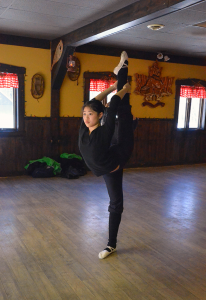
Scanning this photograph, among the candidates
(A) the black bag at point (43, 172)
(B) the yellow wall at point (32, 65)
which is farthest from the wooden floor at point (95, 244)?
(B) the yellow wall at point (32, 65)

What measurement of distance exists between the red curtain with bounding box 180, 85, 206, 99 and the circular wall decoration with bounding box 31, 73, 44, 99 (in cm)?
365

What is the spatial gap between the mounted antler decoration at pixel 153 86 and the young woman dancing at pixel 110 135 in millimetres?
4871

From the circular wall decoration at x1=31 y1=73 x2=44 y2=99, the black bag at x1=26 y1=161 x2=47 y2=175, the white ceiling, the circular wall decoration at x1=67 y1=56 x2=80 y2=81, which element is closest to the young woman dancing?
the white ceiling

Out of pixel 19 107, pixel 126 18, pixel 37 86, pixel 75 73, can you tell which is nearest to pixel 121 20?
pixel 126 18

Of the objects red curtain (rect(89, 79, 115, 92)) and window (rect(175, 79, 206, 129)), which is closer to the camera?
red curtain (rect(89, 79, 115, 92))

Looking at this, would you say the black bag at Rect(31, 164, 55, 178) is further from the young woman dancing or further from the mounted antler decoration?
the young woman dancing

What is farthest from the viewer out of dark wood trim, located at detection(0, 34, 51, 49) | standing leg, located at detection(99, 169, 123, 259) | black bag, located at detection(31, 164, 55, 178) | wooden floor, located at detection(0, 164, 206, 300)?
black bag, located at detection(31, 164, 55, 178)

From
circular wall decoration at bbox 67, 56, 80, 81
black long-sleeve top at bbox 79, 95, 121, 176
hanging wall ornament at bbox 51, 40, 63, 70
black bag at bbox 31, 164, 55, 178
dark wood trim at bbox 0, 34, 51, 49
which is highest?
dark wood trim at bbox 0, 34, 51, 49

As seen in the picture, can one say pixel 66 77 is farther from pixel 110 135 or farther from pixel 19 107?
pixel 110 135

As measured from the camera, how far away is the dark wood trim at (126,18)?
133 inches

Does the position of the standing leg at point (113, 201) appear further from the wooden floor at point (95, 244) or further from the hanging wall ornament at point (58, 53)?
the hanging wall ornament at point (58, 53)

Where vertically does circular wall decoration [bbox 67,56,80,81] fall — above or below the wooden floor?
above

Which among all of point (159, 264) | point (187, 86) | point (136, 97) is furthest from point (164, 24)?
point (159, 264)

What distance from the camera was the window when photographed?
26.3ft
